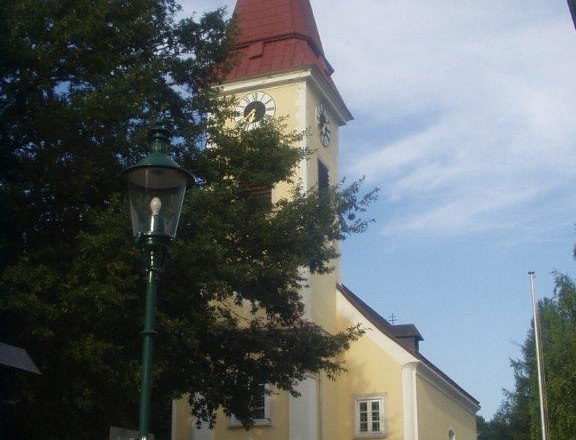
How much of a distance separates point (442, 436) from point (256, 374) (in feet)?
66.8

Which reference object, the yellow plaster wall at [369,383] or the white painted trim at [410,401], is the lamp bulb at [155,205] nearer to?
the yellow plaster wall at [369,383]

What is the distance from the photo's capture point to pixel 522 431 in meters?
63.1

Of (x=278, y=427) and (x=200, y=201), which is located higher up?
(x=200, y=201)

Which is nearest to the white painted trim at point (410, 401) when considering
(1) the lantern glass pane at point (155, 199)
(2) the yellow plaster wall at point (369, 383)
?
(2) the yellow plaster wall at point (369, 383)

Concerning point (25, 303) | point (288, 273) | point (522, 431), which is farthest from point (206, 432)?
point (522, 431)

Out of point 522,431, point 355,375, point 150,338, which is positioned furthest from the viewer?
point 522,431

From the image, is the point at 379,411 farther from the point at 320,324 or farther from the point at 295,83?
the point at 295,83

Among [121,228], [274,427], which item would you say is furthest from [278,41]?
[121,228]

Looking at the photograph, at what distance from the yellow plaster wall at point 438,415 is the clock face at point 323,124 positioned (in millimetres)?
9526

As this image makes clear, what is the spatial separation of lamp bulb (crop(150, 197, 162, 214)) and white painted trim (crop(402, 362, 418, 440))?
78.9 feet

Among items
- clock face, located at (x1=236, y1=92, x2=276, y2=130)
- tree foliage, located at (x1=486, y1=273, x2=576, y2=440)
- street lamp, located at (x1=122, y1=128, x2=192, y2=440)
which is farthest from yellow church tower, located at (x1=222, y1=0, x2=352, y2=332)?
street lamp, located at (x1=122, y1=128, x2=192, y2=440)

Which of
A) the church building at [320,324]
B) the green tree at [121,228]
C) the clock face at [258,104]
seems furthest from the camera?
the clock face at [258,104]

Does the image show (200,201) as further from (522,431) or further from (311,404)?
(522,431)

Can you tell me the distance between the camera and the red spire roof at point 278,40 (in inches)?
1346
